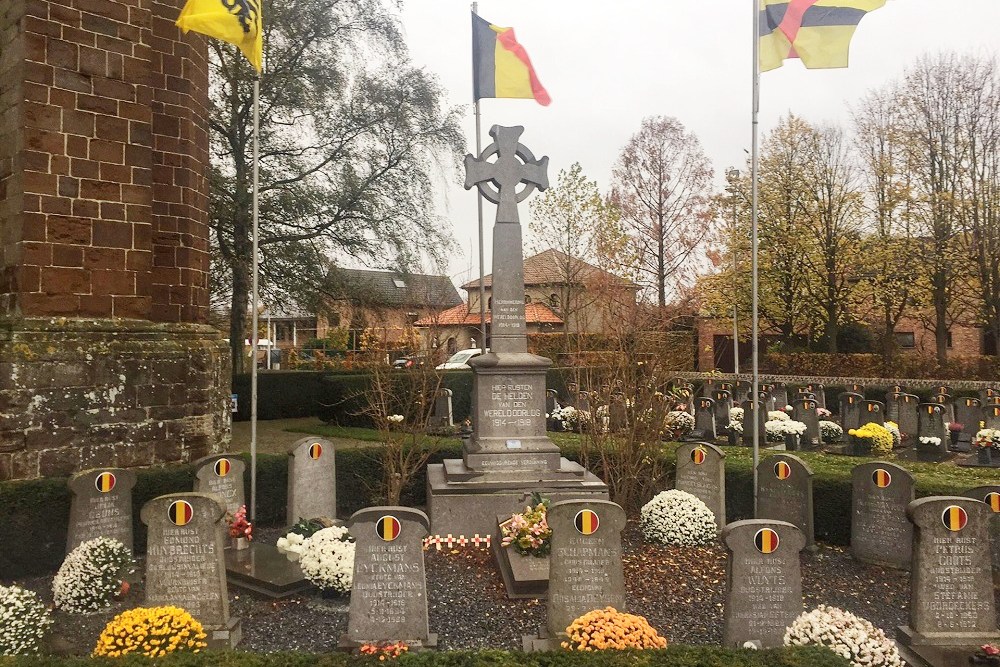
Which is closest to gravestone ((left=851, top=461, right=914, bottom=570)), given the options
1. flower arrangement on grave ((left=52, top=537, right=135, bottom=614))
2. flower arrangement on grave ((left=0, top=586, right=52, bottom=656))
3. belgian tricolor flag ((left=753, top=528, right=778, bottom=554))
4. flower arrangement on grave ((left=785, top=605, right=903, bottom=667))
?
belgian tricolor flag ((left=753, top=528, right=778, bottom=554))

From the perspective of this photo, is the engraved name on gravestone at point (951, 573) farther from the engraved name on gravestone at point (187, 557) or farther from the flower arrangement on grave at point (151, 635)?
the engraved name on gravestone at point (187, 557)

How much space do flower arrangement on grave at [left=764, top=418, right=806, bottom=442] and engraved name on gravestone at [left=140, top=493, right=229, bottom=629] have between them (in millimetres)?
11639

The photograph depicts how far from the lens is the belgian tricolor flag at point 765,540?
5086 mm

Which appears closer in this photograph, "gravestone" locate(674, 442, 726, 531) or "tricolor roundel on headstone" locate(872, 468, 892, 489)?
"tricolor roundel on headstone" locate(872, 468, 892, 489)

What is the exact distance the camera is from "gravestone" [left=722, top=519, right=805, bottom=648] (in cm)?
506

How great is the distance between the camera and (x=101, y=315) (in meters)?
8.71

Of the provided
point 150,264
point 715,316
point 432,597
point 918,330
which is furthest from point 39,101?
point 918,330

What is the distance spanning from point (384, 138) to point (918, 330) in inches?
1223

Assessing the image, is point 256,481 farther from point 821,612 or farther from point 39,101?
point 821,612

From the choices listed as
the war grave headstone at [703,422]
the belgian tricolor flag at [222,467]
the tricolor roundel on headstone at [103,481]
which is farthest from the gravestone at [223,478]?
the war grave headstone at [703,422]

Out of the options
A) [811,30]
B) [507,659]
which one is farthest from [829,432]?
[507,659]

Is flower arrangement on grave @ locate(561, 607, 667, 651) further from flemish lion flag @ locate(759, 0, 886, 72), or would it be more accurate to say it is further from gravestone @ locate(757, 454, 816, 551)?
flemish lion flag @ locate(759, 0, 886, 72)

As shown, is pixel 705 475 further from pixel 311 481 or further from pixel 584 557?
pixel 311 481

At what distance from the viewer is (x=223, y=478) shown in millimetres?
7746
